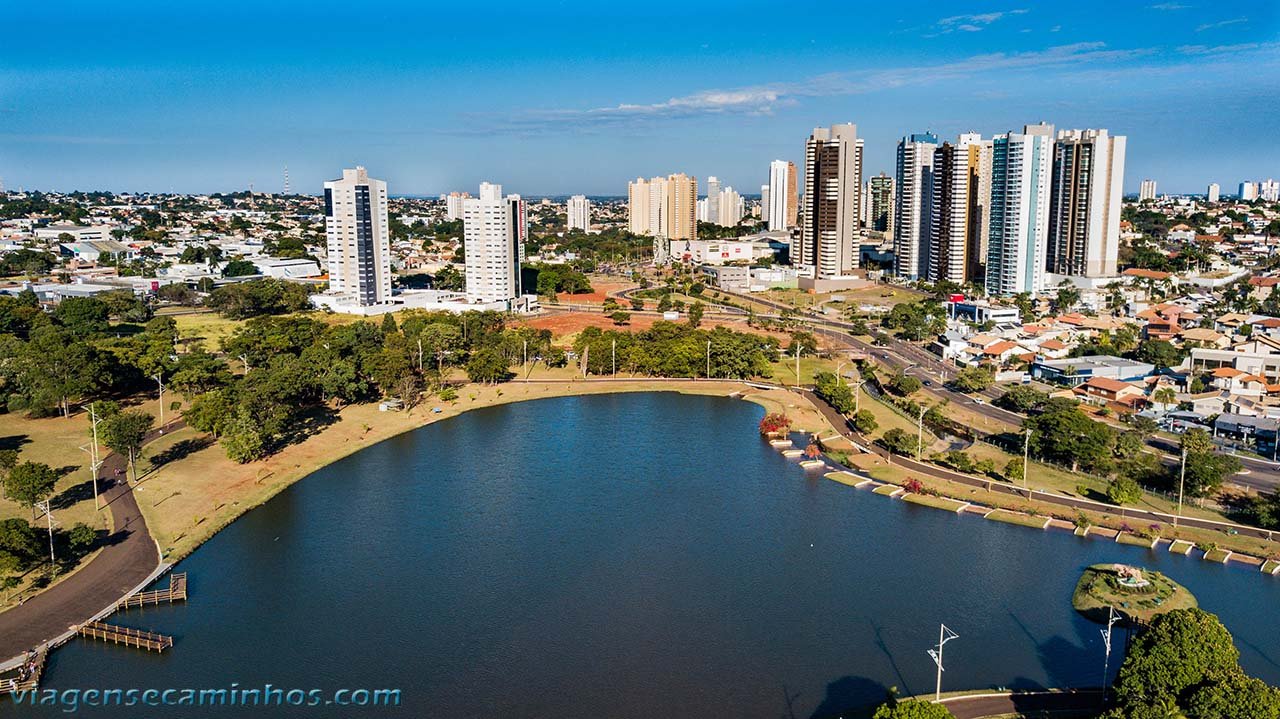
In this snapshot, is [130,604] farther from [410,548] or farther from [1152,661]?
[1152,661]

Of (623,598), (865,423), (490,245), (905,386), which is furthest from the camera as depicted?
(490,245)

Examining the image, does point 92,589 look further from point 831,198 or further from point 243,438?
point 831,198

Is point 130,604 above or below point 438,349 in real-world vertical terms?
below

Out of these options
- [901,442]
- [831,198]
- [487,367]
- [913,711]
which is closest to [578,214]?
[831,198]

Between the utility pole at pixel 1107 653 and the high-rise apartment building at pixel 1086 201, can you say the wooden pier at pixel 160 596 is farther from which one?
the high-rise apartment building at pixel 1086 201

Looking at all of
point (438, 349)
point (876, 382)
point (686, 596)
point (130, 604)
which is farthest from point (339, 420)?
point (876, 382)

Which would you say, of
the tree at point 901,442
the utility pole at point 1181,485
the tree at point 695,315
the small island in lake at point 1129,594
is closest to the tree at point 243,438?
the tree at point 901,442

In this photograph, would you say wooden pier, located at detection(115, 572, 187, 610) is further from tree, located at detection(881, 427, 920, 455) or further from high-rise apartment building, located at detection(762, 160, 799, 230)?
high-rise apartment building, located at detection(762, 160, 799, 230)
